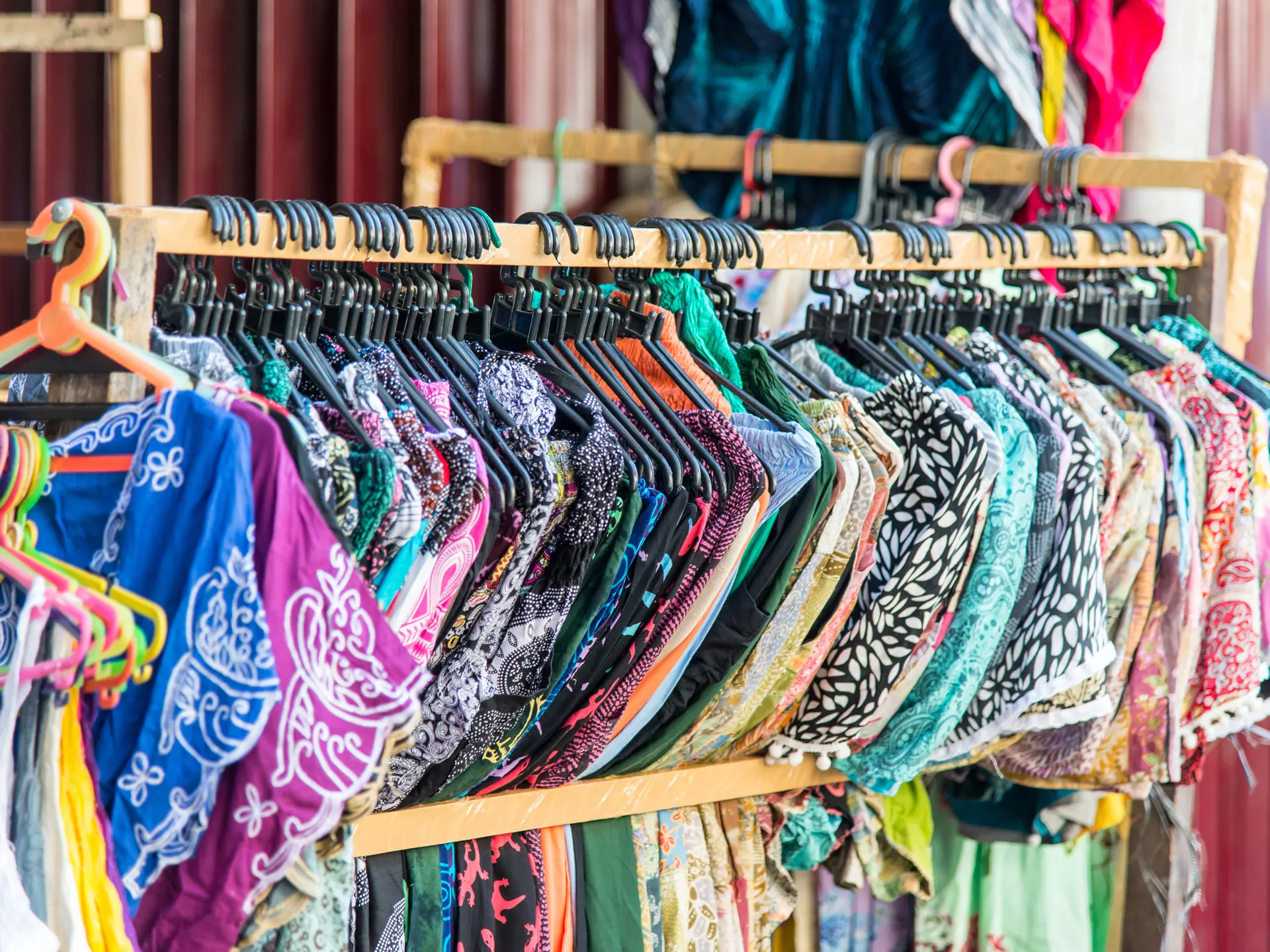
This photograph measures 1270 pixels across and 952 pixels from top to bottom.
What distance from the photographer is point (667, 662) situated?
1.27 m

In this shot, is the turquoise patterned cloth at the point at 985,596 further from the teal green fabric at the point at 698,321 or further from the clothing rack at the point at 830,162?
the clothing rack at the point at 830,162

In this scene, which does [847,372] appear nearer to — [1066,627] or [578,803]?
[1066,627]

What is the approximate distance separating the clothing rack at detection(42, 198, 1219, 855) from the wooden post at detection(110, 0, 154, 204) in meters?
0.33

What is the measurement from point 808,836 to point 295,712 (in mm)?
780

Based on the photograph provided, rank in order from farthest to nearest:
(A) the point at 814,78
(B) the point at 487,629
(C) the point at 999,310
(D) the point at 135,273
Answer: (A) the point at 814,78 → (C) the point at 999,310 → (B) the point at 487,629 → (D) the point at 135,273

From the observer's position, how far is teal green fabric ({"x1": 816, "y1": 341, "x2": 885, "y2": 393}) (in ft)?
4.83

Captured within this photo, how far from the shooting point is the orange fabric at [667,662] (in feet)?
3.98

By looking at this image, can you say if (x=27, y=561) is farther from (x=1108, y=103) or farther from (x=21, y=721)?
(x=1108, y=103)

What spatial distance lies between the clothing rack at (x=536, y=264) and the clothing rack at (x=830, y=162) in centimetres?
9

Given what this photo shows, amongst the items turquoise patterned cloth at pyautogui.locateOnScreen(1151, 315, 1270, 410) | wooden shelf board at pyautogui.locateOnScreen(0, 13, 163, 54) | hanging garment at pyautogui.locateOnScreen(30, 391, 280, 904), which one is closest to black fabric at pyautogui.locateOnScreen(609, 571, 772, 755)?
hanging garment at pyautogui.locateOnScreen(30, 391, 280, 904)

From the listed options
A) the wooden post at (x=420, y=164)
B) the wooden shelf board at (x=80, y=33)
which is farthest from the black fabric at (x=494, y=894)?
the wooden post at (x=420, y=164)

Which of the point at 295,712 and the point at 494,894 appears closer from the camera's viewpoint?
the point at 295,712

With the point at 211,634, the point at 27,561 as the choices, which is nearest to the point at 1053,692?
the point at 211,634

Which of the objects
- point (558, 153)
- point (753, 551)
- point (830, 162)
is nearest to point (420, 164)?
point (558, 153)
